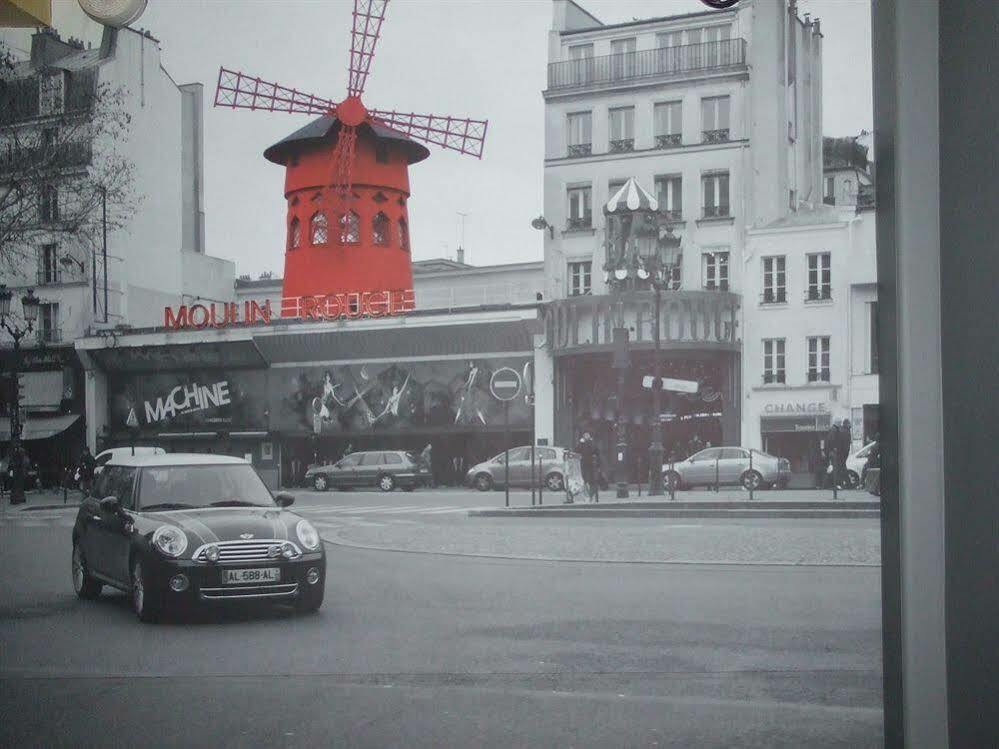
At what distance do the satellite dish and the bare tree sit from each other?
0.46 feet

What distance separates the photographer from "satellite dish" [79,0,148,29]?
10.6ft

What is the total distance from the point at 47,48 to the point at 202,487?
1211 mm

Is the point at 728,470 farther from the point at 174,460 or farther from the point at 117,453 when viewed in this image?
the point at 117,453

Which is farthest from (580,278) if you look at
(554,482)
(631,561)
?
(631,561)

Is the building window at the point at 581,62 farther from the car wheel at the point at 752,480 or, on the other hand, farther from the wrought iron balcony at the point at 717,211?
the car wheel at the point at 752,480

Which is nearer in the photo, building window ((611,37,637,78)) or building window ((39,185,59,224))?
building window ((611,37,637,78))

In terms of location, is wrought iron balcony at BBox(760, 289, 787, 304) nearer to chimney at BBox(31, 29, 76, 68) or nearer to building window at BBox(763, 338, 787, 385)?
building window at BBox(763, 338, 787, 385)

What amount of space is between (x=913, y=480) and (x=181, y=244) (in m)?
2.00

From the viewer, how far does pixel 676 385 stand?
9.70ft

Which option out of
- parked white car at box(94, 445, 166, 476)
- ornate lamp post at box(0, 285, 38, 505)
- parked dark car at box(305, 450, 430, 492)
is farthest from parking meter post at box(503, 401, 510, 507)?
ornate lamp post at box(0, 285, 38, 505)

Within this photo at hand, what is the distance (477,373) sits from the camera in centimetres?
376

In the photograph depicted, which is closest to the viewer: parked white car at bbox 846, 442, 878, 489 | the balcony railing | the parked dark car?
parked white car at bbox 846, 442, 878, 489

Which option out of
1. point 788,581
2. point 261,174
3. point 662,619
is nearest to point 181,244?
point 261,174

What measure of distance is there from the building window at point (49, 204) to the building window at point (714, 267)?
5.23 feet
